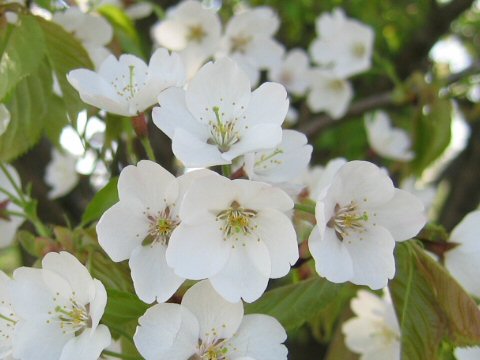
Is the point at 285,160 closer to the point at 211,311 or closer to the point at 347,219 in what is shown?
the point at 347,219

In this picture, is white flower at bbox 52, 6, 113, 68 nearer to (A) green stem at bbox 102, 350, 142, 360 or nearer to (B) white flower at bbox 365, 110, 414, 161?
(A) green stem at bbox 102, 350, 142, 360

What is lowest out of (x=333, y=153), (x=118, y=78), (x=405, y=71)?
(x=333, y=153)

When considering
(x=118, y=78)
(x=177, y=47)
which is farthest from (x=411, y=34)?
(x=118, y=78)

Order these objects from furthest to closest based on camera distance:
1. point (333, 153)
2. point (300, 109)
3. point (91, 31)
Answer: point (300, 109)
point (333, 153)
point (91, 31)

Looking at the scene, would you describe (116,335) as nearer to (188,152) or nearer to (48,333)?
(48,333)

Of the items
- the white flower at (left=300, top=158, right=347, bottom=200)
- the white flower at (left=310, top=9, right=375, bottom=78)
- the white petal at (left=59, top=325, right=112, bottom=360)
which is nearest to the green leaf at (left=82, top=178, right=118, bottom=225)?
the white petal at (left=59, top=325, right=112, bottom=360)
